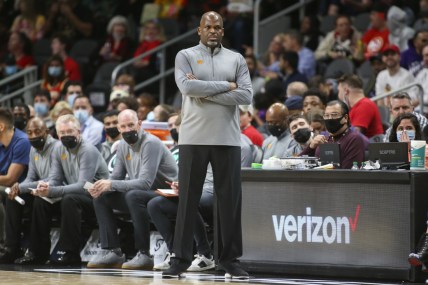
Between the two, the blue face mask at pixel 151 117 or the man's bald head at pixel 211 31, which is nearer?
the man's bald head at pixel 211 31

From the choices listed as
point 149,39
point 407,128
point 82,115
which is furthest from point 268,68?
point 407,128

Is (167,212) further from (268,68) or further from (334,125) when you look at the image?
(268,68)

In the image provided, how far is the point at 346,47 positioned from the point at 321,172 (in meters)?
6.15

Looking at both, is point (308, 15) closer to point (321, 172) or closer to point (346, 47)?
point (346, 47)

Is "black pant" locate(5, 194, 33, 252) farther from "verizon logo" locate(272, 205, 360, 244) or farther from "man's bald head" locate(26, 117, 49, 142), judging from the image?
"verizon logo" locate(272, 205, 360, 244)

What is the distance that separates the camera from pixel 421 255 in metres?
8.09

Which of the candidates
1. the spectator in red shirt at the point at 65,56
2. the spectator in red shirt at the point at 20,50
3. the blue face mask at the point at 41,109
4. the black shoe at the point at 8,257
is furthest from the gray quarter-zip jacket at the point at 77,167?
the spectator in red shirt at the point at 20,50

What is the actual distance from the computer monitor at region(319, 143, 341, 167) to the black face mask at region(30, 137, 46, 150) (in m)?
3.23

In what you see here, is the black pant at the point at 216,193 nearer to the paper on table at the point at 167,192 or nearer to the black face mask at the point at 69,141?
the paper on table at the point at 167,192

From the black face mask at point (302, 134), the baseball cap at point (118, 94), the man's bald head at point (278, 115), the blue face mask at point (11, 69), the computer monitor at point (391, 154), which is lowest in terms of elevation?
the computer monitor at point (391, 154)

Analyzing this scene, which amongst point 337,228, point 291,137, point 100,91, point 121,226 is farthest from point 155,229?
point 100,91

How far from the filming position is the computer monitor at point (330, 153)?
8.92 metres

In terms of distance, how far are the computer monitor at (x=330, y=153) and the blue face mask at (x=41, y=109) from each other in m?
6.40

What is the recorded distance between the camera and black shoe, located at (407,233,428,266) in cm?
809
